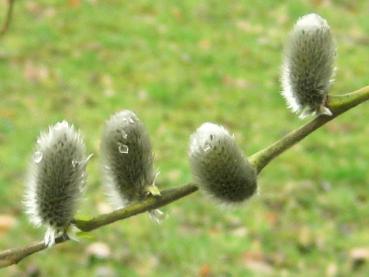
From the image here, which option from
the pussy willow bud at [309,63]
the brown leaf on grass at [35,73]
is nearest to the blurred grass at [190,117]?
the brown leaf on grass at [35,73]

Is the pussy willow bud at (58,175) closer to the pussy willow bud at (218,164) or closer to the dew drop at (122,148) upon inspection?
the dew drop at (122,148)

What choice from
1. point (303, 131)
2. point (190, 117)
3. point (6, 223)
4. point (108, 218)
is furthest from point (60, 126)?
point (190, 117)

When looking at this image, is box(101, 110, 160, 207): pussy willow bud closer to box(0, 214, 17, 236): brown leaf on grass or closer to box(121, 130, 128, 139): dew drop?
box(121, 130, 128, 139): dew drop

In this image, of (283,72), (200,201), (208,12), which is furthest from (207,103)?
(283,72)

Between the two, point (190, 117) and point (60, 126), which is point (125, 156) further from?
point (190, 117)

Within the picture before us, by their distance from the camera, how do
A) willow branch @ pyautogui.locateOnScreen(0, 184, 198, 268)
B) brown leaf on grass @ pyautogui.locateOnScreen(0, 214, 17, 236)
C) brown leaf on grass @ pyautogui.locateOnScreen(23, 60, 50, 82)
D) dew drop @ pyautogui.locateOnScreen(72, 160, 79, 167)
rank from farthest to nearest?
1. brown leaf on grass @ pyautogui.locateOnScreen(23, 60, 50, 82)
2. brown leaf on grass @ pyautogui.locateOnScreen(0, 214, 17, 236)
3. dew drop @ pyautogui.locateOnScreen(72, 160, 79, 167)
4. willow branch @ pyautogui.locateOnScreen(0, 184, 198, 268)

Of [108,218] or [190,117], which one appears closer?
[108,218]

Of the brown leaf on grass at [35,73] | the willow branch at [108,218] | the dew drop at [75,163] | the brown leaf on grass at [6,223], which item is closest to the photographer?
the willow branch at [108,218]

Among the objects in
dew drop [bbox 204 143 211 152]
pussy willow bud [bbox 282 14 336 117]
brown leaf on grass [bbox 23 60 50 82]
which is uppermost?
pussy willow bud [bbox 282 14 336 117]

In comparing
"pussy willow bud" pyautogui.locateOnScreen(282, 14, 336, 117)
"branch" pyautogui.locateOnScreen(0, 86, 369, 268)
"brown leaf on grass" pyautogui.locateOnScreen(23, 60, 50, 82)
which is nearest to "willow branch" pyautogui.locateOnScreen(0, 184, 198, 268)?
"branch" pyautogui.locateOnScreen(0, 86, 369, 268)
